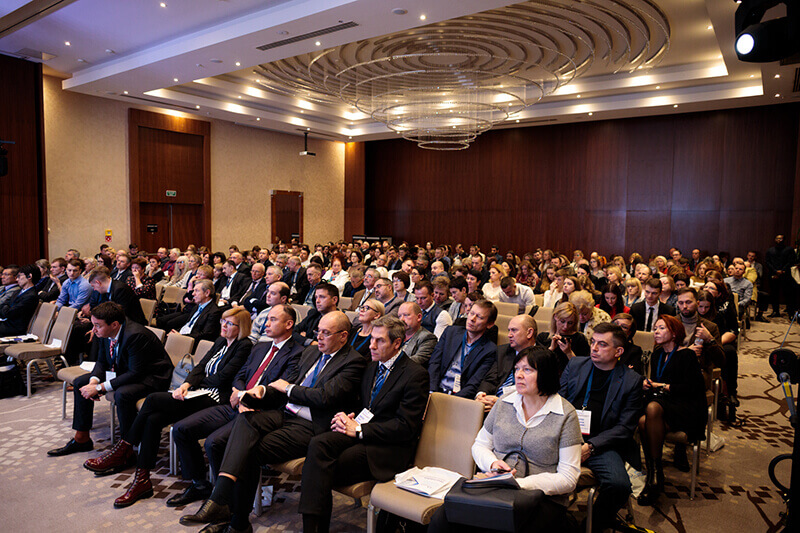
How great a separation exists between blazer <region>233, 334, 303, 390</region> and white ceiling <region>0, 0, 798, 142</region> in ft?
16.7

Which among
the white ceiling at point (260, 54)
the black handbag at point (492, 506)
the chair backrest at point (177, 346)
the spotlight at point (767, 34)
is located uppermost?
the white ceiling at point (260, 54)

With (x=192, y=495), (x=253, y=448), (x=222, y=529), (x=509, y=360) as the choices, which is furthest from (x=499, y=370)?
(x=192, y=495)

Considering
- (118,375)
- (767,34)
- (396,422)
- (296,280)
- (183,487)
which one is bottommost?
(183,487)

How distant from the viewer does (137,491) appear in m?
3.75

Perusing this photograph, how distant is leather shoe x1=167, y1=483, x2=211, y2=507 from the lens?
3.71 metres

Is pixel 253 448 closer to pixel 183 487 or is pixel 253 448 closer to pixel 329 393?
pixel 329 393

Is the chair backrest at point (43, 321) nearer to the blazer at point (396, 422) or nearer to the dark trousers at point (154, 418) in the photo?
the dark trousers at point (154, 418)

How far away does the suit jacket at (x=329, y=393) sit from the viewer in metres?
3.40

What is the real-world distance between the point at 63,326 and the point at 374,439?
4.67m

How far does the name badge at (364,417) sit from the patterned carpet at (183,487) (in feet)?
2.41

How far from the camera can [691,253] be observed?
14414 mm

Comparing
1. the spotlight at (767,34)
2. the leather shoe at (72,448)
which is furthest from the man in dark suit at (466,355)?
the leather shoe at (72,448)

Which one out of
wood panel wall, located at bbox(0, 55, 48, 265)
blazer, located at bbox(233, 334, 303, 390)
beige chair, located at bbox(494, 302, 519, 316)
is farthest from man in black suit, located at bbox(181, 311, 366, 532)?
wood panel wall, located at bbox(0, 55, 48, 265)

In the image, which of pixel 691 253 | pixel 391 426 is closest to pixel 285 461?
pixel 391 426
